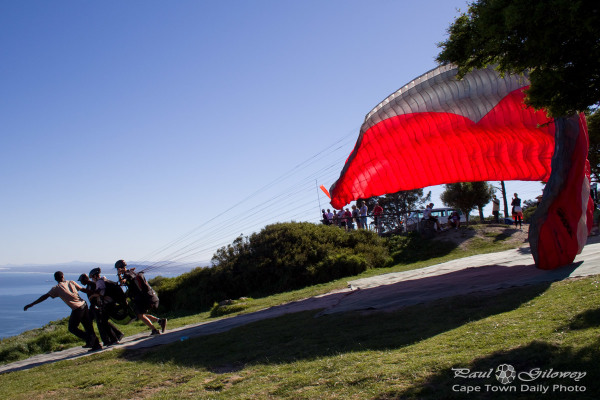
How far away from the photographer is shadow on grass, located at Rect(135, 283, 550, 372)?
6250 mm

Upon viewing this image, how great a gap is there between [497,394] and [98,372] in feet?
19.9

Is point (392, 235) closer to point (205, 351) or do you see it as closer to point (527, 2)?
point (205, 351)

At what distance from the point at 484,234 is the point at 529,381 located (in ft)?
57.4

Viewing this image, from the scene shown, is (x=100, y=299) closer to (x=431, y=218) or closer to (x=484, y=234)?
(x=484, y=234)

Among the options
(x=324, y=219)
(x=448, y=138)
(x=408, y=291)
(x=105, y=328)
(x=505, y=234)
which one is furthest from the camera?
(x=324, y=219)

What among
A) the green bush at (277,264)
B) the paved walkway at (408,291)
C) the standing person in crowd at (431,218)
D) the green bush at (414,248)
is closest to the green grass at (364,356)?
the paved walkway at (408,291)

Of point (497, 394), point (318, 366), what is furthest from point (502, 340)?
point (318, 366)

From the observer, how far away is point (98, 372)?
23.9 ft

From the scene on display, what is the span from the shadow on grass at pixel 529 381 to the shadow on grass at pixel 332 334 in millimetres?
1555

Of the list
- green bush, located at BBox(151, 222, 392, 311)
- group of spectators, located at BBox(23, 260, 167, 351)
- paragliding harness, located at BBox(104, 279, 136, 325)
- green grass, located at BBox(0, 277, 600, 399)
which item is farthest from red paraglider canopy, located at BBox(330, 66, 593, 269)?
paragliding harness, located at BBox(104, 279, 136, 325)

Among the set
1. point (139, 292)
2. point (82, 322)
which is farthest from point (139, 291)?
point (82, 322)

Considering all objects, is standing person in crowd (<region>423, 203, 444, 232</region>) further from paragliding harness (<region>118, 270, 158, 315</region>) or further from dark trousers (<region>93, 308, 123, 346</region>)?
dark trousers (<region>93, 308, 123, 346</region>)

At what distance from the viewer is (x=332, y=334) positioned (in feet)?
23.3

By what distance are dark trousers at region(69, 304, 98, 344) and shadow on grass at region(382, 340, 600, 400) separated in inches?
298
